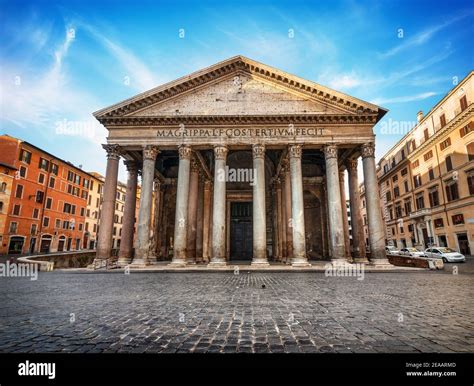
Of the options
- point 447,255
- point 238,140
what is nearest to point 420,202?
point 447,255

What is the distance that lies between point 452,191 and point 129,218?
32.3m

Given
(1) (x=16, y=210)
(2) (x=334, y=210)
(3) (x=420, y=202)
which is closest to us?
(2) (x=334, y=210)

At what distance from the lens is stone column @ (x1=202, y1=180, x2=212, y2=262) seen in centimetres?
2195

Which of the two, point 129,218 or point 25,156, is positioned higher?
point 25,156

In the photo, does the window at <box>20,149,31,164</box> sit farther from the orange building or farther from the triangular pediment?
the triangular pediment

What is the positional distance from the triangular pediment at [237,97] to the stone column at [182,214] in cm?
289

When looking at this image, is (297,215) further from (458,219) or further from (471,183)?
(458,219)

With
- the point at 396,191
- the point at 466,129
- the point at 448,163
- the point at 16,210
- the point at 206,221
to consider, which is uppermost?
the point at 466,129

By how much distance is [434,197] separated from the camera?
3173 cm

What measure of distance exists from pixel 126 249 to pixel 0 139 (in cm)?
2621

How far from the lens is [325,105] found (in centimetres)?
1742

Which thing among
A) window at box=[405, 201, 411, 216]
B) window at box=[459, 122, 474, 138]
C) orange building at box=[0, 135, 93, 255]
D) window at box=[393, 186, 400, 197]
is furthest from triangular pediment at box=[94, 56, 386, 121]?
window at box=[393, 186, 400, 197]
